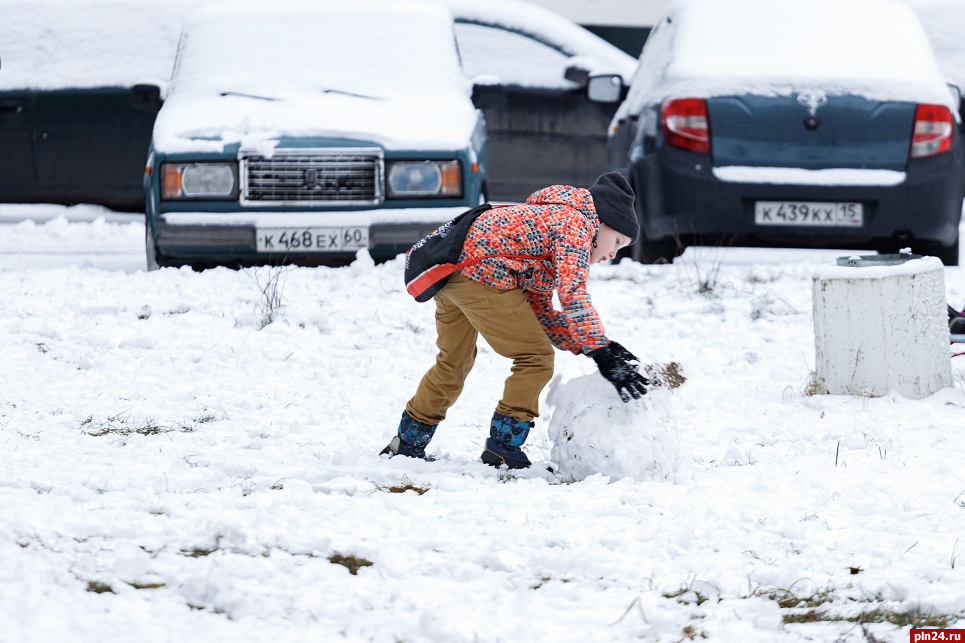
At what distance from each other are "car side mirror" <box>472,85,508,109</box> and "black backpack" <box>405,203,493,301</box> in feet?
12.6

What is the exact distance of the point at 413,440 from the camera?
3.85 metres

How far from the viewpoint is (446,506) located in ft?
10.3

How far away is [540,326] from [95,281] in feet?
11.4

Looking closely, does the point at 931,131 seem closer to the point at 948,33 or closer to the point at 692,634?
the point at 948,33

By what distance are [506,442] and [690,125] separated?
10.8ft

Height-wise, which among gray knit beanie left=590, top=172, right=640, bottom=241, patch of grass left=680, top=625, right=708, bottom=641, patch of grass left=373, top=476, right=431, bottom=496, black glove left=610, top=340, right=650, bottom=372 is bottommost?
patch of grass left=373, top=476, right=431, bottom=496

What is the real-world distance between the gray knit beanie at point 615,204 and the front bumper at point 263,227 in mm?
2807

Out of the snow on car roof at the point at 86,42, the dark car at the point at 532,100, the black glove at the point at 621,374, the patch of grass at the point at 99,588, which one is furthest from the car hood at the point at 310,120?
the patch of grass at the point at 99,588

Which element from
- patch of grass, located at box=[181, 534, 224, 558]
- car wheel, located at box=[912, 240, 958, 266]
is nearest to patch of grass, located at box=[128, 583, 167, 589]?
patch of grass, located at box=[181, 534, 224, 558]

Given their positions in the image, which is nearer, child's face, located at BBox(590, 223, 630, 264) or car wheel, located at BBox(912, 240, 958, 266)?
child's face, located at BBox(590, 223, 630, 264)

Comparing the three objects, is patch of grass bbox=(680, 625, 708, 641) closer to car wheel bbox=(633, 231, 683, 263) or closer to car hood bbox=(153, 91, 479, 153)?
car hood bbox=(153, 91, 479, 153)

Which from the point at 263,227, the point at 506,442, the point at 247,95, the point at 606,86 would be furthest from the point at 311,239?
the point at 506,442

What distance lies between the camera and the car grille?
642 centimetres

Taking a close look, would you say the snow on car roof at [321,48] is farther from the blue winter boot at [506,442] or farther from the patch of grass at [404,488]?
the patch of grass at [404,488]
